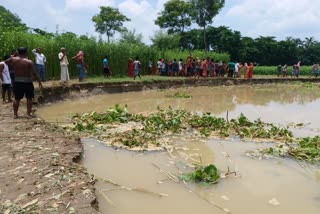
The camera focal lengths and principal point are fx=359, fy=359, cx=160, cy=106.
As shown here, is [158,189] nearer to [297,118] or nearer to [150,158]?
[150,158]

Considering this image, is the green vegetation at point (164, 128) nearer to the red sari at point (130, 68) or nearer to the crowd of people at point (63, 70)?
the crowd of people at point (63, 70)

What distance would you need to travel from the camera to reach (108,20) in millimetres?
47312

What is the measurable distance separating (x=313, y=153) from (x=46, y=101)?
10407mm

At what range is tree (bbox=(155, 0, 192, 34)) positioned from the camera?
137ft

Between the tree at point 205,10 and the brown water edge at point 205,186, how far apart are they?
29.1 metres

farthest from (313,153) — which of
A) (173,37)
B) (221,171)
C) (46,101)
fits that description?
(173,37)

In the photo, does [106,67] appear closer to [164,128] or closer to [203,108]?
[203,108]

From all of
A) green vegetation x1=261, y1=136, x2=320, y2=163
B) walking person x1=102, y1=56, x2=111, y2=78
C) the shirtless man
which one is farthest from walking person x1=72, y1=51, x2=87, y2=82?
green vegetation x1=261, y1=136, x2=320, y2=163

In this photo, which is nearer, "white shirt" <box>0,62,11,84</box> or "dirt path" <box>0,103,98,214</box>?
"dirt path" <box>0,103,98,214</box>

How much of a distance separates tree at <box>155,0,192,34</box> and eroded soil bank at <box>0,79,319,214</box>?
35.7 meters

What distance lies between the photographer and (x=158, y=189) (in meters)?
5.19

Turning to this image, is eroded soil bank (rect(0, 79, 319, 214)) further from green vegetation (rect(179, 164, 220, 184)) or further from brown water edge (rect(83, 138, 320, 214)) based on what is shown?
green vegetation (rect(179, 164, 220, 184))

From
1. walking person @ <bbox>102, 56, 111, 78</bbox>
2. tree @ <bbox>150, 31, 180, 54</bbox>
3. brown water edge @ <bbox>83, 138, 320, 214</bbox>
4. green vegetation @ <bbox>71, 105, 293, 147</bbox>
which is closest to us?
brown water edge @ <bbox>83, 138, 320, 214</bbox>

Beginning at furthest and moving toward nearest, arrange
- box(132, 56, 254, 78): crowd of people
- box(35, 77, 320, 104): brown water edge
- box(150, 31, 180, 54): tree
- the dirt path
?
box(150, 31, 180, 54): tree < box(132, 56, 254, 78): crowd of people < box(35, 77, 320, 104): brown water edge < the dirt path
